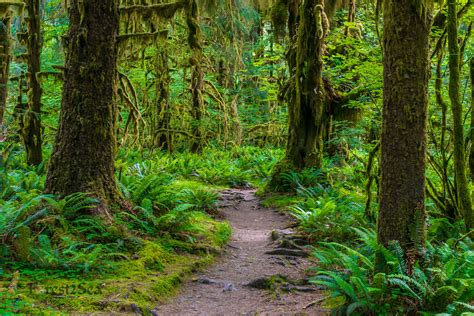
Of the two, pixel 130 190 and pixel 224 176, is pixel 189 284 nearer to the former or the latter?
pixel 130 190

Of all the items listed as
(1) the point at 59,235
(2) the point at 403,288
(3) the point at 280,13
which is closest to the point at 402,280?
(2) the point at 403,288

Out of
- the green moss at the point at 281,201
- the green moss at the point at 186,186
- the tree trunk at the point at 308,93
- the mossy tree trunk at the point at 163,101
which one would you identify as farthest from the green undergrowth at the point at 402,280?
the mossy tree trunk at the point at 163,101

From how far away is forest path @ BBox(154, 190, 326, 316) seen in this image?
4.93m

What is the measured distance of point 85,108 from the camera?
248 inches

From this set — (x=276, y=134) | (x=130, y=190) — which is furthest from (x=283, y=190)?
(x=276, y=134)

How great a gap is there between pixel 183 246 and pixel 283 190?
5.87 meters

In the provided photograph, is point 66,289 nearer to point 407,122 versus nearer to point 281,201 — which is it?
point 407,122

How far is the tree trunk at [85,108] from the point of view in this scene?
6.27 meters

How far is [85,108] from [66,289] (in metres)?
2.85

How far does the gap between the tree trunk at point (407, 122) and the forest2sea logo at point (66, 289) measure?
3075 mm

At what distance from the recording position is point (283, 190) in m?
12.2

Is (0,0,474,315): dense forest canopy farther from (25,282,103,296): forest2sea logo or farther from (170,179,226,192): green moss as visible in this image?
Answer: (170,179,226,192): green moss

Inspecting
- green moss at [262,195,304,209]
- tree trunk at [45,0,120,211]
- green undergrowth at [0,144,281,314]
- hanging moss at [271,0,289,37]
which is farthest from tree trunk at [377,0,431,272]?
hanging moss at [271,0,289,37]

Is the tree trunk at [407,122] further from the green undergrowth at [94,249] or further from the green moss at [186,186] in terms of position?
the green moss at [186,186]
